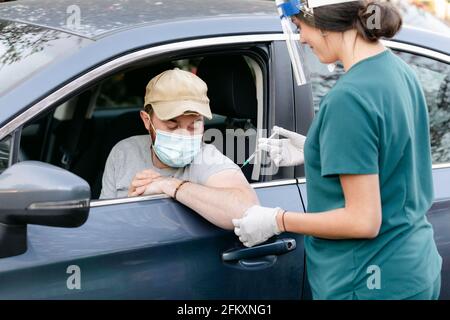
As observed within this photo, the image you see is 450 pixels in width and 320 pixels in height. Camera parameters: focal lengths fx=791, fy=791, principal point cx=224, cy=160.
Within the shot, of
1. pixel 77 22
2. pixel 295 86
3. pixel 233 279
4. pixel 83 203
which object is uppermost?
pixel 77 22

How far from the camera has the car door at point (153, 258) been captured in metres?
2.26

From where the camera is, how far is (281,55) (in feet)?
9.07

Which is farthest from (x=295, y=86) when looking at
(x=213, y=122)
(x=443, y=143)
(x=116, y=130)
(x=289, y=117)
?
(x=116, y=130)

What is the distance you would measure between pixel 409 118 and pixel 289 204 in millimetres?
671

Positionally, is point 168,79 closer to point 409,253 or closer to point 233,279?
point 233,279

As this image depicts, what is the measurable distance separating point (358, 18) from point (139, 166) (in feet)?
3.67

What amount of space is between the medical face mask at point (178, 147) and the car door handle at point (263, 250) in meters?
0.40

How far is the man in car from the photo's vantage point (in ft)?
8.27

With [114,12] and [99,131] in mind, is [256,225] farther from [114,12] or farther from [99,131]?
[99,131]

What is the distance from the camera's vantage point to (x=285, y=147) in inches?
106

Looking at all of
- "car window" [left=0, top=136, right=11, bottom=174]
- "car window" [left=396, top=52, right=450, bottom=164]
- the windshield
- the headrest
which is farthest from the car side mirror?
"car window" [left=396, top=52, right=450, bottom=164]

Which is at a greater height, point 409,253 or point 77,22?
point 77,22

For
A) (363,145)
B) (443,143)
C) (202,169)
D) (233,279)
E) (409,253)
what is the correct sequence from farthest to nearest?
1. (443,143)
2. (202,169)
3. (233,279)
4. (409,253)
5. (363,145)

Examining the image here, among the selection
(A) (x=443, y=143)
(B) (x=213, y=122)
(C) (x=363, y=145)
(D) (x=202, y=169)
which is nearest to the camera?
(C) (x=363, y=145)
